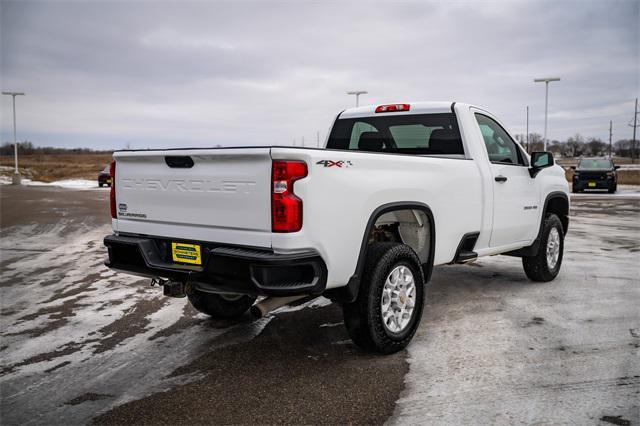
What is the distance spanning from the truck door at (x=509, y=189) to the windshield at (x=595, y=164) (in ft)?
72.1

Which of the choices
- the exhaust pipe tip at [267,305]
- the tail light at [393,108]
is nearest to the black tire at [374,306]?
the exhaust pipe tip at [267,305]

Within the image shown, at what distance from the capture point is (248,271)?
11.9 ft

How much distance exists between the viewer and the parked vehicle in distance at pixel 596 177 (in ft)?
83.0

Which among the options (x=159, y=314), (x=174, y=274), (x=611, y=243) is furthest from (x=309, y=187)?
(x=611, y=243)

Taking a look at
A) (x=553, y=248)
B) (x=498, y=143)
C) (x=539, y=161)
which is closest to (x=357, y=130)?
(x=498, y=143)

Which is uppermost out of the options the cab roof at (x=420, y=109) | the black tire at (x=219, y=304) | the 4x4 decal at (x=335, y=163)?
the cab roof at (x=420, y=109)

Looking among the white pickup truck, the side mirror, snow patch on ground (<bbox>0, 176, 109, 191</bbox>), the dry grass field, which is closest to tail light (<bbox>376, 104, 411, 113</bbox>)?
the white pickup truck

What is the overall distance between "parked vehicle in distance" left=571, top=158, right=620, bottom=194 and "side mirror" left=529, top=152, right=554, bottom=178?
2139 cm

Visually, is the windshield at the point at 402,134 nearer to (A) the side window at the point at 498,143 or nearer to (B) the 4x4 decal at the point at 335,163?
(A) the side window at the point at 498,143

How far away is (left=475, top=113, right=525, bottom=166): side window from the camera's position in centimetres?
588

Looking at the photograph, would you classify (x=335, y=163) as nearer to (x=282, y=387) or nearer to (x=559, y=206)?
(x=282, y=387)

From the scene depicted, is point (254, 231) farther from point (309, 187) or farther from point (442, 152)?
point (442, 152)

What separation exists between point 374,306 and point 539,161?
128 inches

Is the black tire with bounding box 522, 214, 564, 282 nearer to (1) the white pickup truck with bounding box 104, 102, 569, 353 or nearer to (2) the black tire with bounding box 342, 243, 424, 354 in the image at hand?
(1) the white pickup truck with bounding box 104, 102, 569, 353
